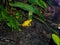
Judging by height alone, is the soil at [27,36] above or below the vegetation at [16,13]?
below

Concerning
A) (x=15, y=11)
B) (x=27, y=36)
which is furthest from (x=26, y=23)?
(x=15, y=11)

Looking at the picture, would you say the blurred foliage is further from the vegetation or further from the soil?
the soil

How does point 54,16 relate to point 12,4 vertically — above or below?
below

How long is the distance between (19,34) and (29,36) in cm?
24

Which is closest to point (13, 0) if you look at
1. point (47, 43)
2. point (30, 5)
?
point (30, 5)

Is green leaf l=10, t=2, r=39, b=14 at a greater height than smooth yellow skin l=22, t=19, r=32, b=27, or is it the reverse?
green leaf l=10, t=2, r=39, b=14

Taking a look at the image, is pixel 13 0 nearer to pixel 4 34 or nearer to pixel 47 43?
pixel 4 34

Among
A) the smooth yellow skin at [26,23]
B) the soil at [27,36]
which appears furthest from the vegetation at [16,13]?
the soil at [27,36]

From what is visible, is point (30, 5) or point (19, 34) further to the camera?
point (30, 5)

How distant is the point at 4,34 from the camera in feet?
14.1

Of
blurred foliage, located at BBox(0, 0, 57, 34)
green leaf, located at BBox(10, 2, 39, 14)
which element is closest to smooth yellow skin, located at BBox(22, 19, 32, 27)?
blurred foliage, located at BBox(0, 0, 57, 34)

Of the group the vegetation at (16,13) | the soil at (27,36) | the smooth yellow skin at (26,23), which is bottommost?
the soil at (27,36)

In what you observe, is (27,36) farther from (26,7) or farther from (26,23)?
(26,7)

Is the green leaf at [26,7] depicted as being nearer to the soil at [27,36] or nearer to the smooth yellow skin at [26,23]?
the smooth yellow skin at [26,23]
